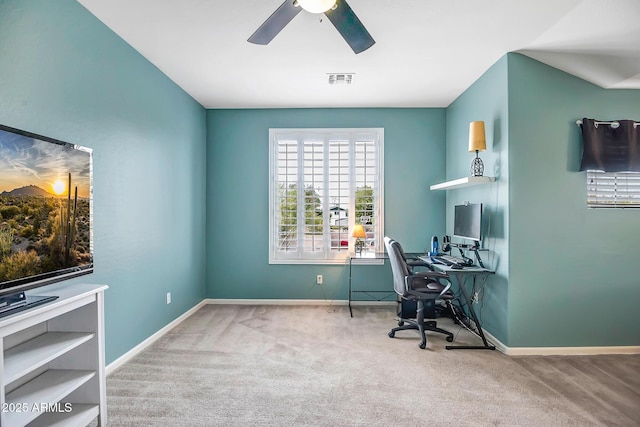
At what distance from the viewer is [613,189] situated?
3.00 m

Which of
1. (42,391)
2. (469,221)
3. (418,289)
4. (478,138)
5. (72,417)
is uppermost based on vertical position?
(478,138)

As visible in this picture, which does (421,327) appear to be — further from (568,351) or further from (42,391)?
(42,391)

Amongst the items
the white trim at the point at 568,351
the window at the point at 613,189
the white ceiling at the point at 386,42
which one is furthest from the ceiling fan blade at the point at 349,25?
the white trim at the point at 568,351

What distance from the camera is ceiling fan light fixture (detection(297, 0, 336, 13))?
1667 mm

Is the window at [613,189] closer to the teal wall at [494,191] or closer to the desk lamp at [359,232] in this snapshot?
the teal wall at [494,191]

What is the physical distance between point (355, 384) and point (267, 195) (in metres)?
2.76

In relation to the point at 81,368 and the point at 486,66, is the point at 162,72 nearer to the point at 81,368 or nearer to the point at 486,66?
the point at 81,368

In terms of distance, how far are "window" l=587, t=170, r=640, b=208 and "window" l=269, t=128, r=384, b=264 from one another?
2238mm

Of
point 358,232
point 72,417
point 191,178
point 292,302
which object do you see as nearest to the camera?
point 72,417

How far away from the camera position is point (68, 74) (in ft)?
7.11

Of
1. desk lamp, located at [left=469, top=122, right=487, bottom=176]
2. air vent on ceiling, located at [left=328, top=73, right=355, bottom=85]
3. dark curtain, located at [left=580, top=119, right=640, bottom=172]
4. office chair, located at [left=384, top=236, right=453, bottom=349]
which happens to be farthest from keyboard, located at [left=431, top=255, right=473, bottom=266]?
air vent on ceiling, located at [left=328, top=73, right=355, bottom=85]

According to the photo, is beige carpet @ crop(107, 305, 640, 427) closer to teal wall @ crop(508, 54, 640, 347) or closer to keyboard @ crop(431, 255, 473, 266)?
teal wall @ crop(508, 54, 640, 347)

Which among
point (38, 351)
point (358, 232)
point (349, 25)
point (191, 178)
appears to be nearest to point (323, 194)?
point (358, 232)

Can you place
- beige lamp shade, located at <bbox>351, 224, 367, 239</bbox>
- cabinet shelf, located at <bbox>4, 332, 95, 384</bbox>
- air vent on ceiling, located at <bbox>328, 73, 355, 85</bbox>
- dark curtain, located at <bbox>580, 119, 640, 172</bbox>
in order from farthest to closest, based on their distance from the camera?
1. beige lamp shade, located at <bbox>351, 224, 367, 239</bbox>
2. air vent on ceiling, located at <bbox>328, 73, 355, 85</bbox>
3. dark curtain, located at <bbox>580, 119, 640, 172</bbox>
4. cabinet shelf, located at <bbox>4, 332, 95, 384</bbox>
